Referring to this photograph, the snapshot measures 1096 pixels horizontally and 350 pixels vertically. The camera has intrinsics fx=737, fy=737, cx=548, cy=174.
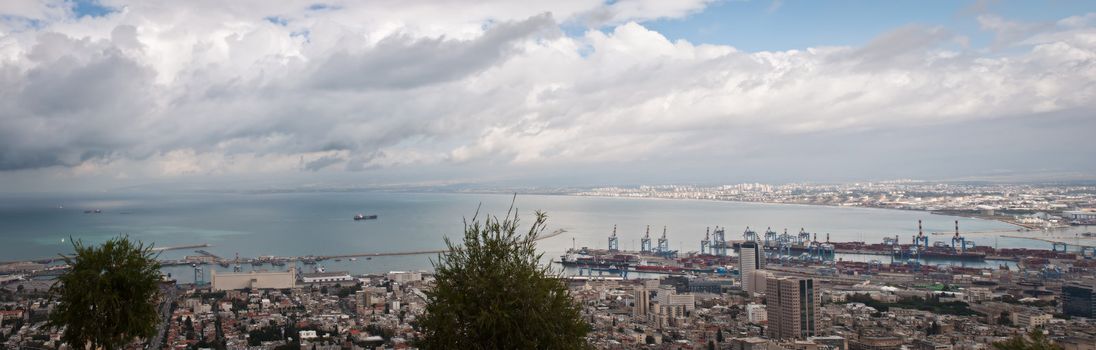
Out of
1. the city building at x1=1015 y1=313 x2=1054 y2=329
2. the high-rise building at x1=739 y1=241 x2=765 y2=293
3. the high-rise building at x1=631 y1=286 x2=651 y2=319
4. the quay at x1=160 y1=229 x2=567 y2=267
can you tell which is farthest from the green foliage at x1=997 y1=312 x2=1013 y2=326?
the quay at x1=160 y1=229 x2=567 y2=267

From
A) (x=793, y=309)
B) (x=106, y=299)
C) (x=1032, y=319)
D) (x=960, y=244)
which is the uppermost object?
(x=106, y=299)

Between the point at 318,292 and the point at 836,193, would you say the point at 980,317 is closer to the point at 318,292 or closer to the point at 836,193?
the point at 318,292

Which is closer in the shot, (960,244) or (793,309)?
(793,309)

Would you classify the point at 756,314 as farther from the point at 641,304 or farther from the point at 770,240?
the point at 770,240

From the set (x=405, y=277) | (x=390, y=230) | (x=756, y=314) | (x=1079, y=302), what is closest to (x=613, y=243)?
(x=390, y=230)

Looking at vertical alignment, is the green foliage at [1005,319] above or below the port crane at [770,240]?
below

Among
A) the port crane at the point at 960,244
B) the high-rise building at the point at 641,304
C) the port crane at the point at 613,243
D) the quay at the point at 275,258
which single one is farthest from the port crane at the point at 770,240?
the high-rise building at the point at 641,304

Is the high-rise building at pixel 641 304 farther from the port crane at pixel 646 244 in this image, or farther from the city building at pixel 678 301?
the port crane at pixel 646 244
